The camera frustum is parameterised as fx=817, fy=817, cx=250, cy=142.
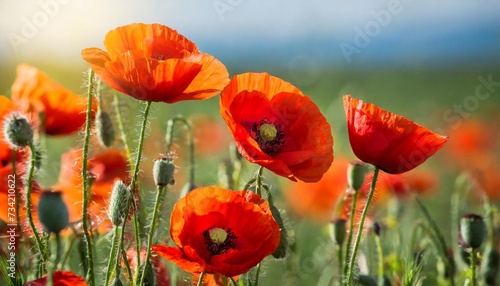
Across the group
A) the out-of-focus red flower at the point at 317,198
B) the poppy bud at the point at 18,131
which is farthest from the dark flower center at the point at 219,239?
the out-of-focus red flower at the point at 317,198

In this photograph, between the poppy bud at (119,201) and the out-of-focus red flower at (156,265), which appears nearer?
the poppy bud at (119,201)

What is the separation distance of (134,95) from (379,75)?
330 inches

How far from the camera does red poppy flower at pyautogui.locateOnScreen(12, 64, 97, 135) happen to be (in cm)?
189

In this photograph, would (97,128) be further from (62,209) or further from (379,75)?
(379,75)

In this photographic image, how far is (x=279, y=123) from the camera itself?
1478 millimetres

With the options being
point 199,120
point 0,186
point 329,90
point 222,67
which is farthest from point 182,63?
point 329,90

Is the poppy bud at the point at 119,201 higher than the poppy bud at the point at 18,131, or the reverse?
the poppy bud at the point at 18,131

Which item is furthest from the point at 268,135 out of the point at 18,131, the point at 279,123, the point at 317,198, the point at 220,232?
the point at 317,198

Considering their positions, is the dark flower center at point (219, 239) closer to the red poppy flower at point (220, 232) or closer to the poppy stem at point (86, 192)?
the red poppy flower at point (220, 232)

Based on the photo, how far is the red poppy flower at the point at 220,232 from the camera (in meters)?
1.24

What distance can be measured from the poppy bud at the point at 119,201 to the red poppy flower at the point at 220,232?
8cm

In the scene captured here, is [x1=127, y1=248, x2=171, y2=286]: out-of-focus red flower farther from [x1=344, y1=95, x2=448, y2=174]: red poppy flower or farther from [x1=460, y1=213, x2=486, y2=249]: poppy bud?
[x1=460, y1=213, x2=486, y2=249]: poppy bud

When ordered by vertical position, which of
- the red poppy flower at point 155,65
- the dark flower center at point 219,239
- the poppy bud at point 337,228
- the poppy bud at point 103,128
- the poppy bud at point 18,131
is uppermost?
the red poppy flower at point 155,65

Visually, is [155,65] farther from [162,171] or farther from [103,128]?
[103,128]
